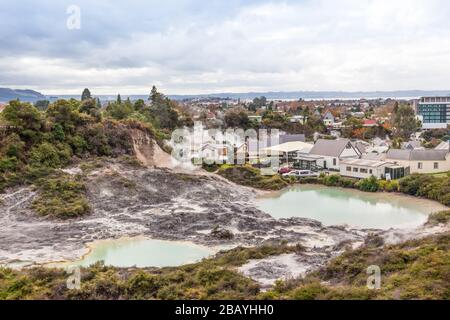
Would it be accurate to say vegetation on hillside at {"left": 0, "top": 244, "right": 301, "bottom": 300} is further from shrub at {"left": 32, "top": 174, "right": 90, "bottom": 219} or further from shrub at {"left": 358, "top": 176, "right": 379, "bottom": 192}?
shrub at {"left": 358, "top": 176, "right": 379, "bottom": 192}

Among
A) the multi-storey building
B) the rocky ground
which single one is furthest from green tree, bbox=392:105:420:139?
the multi-storey building

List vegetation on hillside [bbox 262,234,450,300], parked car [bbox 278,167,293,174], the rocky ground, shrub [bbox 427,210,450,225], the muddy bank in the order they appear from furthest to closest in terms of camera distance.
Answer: parked car [bbox 278,167,293,174]
shrub [bbox 427,210,450,225]
the muddy bank
the rocky ground
vegetation on hillside [bbox 262,234,450,300]

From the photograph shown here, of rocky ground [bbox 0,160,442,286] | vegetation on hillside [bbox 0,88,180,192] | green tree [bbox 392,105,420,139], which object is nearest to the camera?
rocky ground [bbox 0,160,442,286]

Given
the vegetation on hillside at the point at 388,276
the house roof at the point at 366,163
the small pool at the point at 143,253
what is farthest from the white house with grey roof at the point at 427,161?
the small pool at the point at 143,253
